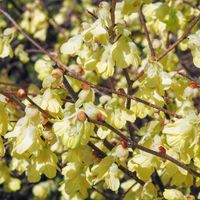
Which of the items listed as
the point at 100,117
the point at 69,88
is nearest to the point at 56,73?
the point at 69,88

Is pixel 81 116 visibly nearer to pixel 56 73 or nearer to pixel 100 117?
pixel 100 117

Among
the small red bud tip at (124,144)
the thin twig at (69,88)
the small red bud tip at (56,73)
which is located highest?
the small red bud tip at (56,73)

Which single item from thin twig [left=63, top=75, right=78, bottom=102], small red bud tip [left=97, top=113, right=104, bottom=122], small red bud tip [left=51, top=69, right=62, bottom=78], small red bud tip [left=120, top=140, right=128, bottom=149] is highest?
small red bud tip [left=51, top=69, right=62, bottom=78]

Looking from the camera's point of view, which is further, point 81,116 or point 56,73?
point 56,73

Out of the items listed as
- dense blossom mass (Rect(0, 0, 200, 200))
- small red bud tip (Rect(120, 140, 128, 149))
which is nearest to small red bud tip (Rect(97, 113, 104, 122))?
dense blossom mass (Rect(0, 0, 200, 200))

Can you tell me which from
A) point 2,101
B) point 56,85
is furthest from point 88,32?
point 2,101

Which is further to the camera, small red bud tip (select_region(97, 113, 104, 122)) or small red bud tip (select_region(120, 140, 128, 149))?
small red bud tip (select_region(120, 140, 128, 149))

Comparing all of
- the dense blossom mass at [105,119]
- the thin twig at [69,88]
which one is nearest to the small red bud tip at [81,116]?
the dense blossom mass at [105,119]

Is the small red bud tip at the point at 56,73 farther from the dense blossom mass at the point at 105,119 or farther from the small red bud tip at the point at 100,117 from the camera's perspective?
the small red bud tip at the point at 100,117

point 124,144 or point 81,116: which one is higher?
point 81,116

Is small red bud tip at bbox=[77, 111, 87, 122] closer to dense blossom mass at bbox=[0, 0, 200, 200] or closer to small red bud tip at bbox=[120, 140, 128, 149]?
dense blossom mass at bbox=[0, 0, 200, 200]

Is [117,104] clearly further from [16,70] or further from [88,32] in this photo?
[16,70]
